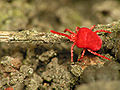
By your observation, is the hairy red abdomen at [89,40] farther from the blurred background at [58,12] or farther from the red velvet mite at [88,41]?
the blurred background at [58,12]

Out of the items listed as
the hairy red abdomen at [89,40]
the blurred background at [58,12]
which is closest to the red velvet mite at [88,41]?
the hairy red abdomen at [89,40]

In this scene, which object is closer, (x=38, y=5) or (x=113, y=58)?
(x=113, y=58)

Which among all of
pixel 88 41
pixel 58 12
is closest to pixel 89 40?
pixel 88 41

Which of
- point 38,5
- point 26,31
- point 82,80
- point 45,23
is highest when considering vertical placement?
point 38,5

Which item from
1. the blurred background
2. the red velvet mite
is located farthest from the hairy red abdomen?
the blurred background

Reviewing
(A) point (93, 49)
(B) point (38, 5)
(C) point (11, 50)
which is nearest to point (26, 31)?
(C) point (11, 50)

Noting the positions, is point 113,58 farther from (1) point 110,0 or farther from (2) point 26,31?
(1) point 110,0

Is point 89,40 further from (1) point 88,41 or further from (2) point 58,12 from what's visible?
(2) point 58,12
